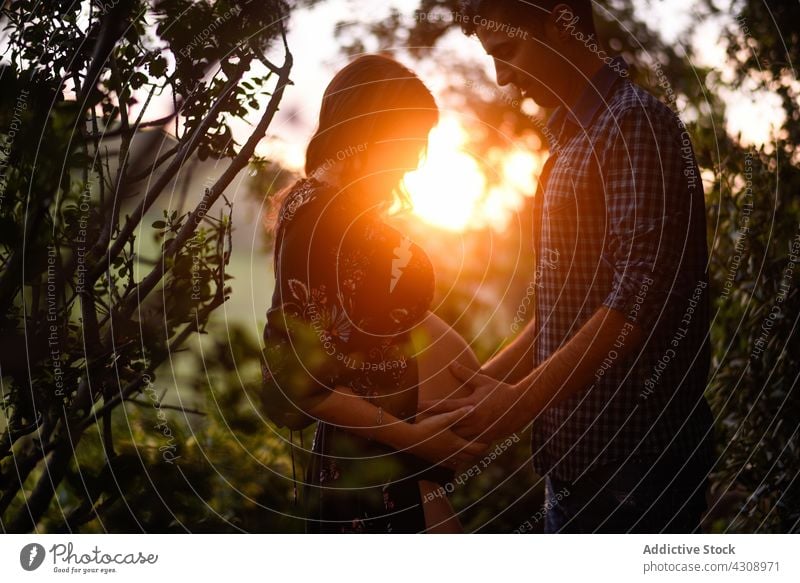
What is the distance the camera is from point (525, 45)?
1.88 meters

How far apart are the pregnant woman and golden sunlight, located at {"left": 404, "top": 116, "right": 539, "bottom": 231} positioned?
0.15 m

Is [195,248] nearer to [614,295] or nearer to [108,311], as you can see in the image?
[108,311]

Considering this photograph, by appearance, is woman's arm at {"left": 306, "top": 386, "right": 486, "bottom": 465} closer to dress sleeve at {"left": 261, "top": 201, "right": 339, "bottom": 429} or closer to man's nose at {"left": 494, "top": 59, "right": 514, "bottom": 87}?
dress sleeve at {"left": 261, "top": 201, "right": 339, "bottom": 429}

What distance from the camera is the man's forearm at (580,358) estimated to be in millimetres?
1639

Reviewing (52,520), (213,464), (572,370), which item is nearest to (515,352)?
(572,370)

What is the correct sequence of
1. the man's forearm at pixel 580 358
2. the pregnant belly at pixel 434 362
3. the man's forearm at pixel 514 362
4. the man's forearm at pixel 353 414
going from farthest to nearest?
1. the man's forearm at pixel 514 362
2. the pregnant belly at pixel 434 362
3. the man's forearm at pixel 353 414
4. the man's forearm at pixel 580 358

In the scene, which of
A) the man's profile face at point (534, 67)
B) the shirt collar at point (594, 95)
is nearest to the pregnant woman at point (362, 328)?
the man's profile face at point (534, 67)

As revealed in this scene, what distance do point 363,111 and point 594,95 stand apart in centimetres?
53

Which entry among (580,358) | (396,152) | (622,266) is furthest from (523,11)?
(580,358)

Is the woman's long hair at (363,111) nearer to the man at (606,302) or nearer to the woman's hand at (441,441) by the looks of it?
the man at (606,302)

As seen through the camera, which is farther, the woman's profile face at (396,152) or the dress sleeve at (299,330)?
the woman's profile face at (396,152)

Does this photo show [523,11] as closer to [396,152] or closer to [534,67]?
[534,67]

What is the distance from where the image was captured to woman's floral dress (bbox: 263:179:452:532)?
1698 millimetres

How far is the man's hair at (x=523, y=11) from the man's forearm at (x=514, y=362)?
743mm
